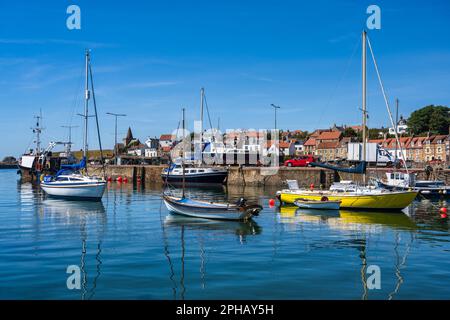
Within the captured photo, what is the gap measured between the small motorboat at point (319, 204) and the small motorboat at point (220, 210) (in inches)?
354

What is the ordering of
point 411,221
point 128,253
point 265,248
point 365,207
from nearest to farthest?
1. point 128,253
2. point 265,248
3. point 411,221
4. point 365,207

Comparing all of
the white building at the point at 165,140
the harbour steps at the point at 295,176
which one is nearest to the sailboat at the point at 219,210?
the harbour steps at the point at 295,176

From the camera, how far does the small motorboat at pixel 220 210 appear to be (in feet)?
95.9

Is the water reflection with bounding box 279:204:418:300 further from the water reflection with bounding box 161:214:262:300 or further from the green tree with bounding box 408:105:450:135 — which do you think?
the green tree with bounding box 408:105:450:135

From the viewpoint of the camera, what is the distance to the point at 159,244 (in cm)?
2223

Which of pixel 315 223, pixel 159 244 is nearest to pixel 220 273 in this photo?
pixel 159 244

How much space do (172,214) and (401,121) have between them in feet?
517

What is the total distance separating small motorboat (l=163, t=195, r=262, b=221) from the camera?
29.2 metres

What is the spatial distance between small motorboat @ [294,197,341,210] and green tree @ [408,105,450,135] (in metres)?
106

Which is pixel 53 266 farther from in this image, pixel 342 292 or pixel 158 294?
pixel 342 292

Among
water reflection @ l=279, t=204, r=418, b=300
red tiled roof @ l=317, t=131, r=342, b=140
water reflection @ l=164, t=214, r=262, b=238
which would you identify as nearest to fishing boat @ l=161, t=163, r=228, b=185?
water reflection @ l=279, t=204, r=418, b=300

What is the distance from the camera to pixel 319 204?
36.8m

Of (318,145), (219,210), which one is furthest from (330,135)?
(219,210)

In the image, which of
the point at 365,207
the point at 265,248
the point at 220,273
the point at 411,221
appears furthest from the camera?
the point at 365,207
